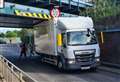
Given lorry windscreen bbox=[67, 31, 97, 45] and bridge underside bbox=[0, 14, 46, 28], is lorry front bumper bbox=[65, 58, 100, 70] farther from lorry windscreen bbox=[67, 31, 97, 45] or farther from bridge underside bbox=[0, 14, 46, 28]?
bridge underside bbox=[0, 14, 46, 28]

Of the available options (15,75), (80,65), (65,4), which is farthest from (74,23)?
(15,75)

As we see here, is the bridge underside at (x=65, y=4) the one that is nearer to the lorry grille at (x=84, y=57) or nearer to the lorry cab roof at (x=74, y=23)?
the lorry cab roof at (x=74, y=23)

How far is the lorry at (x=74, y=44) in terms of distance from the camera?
1697 cm

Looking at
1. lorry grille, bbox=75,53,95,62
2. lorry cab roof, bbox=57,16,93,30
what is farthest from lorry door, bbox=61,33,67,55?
lorry grille, bbox=75,53,95,62

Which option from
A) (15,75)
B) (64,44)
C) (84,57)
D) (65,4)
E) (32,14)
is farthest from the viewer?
(65,4)

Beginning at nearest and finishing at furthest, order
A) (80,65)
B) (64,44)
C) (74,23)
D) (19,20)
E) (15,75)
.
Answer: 1. (15,75)
2. (80,65)
3. (64,44)
4. (74,23)
5. (19,20)

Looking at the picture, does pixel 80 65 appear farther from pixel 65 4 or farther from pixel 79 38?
pixel 65 4

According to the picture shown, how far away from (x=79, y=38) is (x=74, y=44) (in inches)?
18.7

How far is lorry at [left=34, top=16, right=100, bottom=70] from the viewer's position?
1697 centimetres

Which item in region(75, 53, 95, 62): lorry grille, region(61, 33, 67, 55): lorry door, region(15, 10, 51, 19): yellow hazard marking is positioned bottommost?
region(75, 53, 95, 62): lorry grille

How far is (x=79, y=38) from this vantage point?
1747 cm

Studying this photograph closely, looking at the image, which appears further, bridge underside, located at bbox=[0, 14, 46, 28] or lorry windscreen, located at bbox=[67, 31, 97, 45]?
bridge underside, located at bbox=[0, 14, 46, 28]

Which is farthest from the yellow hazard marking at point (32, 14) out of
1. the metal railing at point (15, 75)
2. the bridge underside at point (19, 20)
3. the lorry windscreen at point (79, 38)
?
the metal railing at point (15, 75)

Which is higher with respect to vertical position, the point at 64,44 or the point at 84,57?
the point at 64,44
